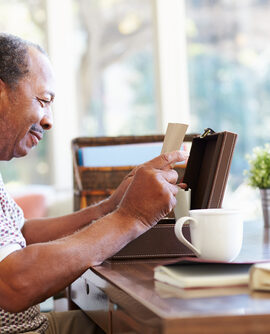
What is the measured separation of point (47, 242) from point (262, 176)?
0.86 metres

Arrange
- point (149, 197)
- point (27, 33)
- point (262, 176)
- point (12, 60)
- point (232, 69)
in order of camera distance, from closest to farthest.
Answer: point (149, 197) → point (12, 60) → point (262, 176) → point (232, 69) → point (27, 33)

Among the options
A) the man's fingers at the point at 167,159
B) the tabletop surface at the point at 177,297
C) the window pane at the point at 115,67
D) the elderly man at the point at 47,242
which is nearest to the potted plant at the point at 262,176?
the elderly man at the point at 47,242

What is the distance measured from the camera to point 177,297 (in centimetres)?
84

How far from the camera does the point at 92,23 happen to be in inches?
162

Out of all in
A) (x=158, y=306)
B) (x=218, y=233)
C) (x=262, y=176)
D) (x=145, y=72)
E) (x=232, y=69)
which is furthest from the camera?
(x=145, y=72)

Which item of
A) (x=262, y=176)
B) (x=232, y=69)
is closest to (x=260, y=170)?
(x=262, y=176)

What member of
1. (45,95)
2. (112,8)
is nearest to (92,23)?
(112,8)

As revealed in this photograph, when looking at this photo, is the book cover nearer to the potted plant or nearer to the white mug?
the white mug

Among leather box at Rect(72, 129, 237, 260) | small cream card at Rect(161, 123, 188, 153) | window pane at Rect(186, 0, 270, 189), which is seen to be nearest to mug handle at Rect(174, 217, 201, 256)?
leather box at Rect(72, 129, 237, 260)

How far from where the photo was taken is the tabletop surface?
2.45 feet

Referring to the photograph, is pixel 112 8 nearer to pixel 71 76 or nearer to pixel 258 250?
pixel 71 76

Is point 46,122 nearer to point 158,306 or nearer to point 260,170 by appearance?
point 260,170

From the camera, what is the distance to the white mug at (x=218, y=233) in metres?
1.07

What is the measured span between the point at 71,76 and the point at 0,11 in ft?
2.41
